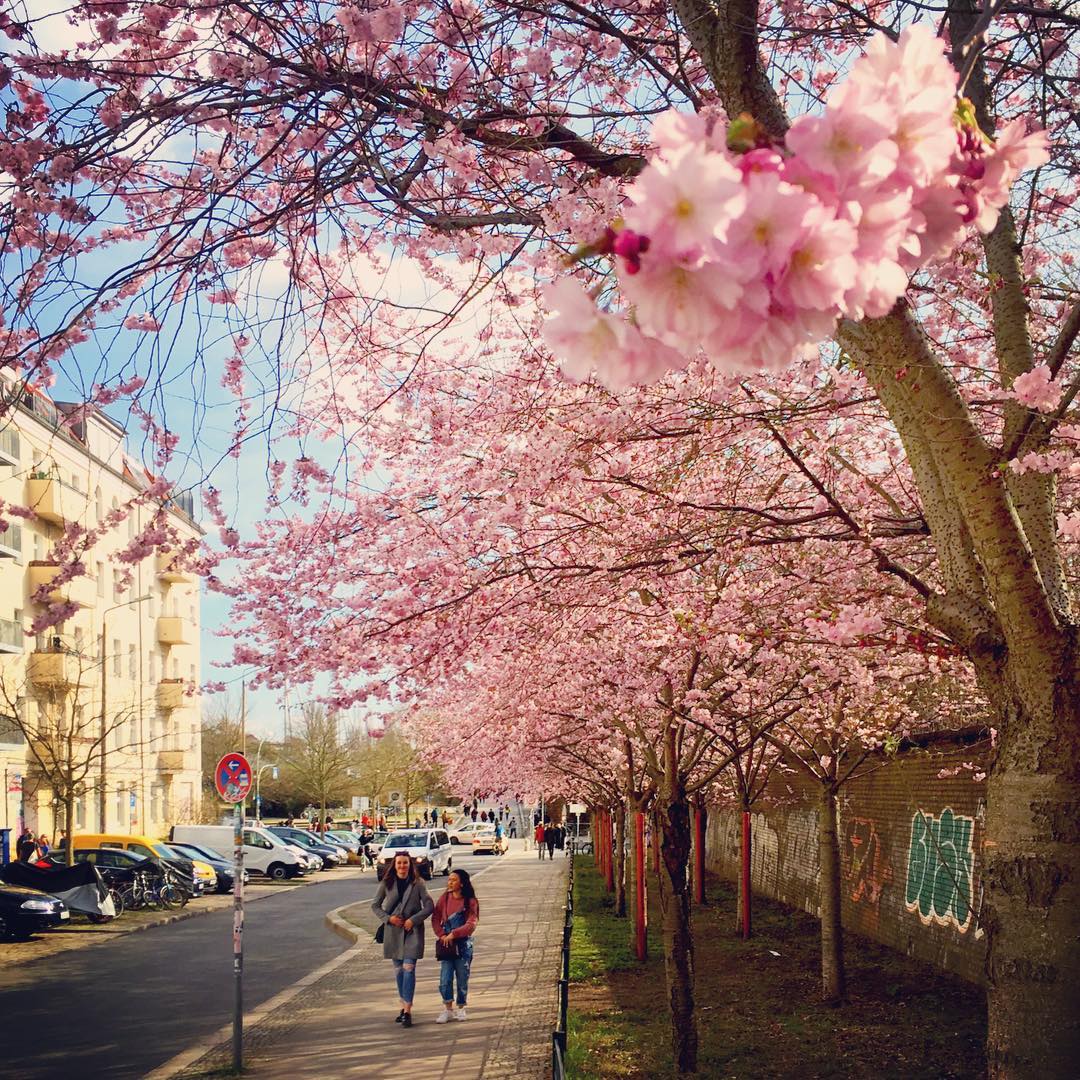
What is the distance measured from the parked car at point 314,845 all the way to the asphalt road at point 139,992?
24.2 m

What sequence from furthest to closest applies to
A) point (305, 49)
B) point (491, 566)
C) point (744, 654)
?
point (744, 654) < point (491, 566) < point (305, 49)

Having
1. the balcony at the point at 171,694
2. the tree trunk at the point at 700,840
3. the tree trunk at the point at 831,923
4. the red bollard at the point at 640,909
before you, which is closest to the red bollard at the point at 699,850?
the tree trunk at the point at 700,840

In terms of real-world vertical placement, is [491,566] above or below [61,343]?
below

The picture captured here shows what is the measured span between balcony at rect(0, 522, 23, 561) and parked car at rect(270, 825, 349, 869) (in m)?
17.1

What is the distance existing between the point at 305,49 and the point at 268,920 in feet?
82.8

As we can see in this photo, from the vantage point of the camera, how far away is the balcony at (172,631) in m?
54.2

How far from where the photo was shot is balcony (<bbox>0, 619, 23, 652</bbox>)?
34.9 meters

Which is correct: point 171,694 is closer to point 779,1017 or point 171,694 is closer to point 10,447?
point 10,447

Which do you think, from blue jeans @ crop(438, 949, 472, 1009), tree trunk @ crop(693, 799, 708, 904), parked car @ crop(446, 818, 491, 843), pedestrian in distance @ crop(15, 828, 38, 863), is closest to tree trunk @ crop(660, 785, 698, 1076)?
blue jeans @ crop(438, 949, 472, 1009)

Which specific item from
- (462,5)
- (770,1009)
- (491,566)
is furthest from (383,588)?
(770,1009)

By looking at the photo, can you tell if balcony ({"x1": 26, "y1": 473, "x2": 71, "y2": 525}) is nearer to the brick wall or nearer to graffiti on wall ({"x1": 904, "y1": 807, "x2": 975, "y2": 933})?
the brick wall

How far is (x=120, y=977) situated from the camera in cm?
1777

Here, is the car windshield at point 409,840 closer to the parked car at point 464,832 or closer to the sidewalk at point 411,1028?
the parked car at point 464,832

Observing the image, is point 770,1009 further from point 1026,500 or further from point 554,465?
point 1026,500
